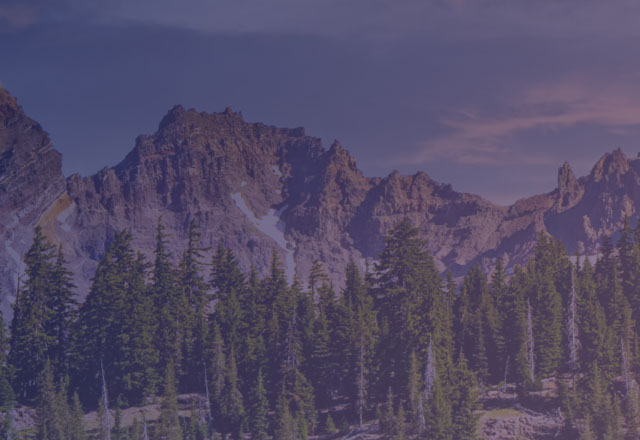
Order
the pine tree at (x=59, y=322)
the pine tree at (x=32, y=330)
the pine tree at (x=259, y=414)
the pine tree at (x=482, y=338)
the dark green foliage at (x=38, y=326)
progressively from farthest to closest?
1. the pine tree at (x=59, y=322)
2. the dark green foliage at (x=38, y=326)
3. the pine tree at (x=32, y=330)
4. the pine tree at (x=482, y=338)
5. the pine tree at (x=259, y=414)

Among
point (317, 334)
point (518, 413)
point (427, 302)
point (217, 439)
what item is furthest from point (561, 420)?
point (217, 439)

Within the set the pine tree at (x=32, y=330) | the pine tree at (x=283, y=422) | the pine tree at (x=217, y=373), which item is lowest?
the pine tree at (x=283, y=422)

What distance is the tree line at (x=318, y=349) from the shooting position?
5197cm

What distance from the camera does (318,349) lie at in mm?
60156

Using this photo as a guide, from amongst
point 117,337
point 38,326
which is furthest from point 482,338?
point 38,326

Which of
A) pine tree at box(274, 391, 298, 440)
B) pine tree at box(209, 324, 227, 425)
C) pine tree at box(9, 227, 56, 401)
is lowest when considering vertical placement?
pine tree at box(274, 391, 298, 440)

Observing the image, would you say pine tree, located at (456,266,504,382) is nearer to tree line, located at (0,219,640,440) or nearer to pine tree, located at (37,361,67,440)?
tree line, located at (0,219,640,440)

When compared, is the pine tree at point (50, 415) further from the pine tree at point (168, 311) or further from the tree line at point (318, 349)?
the pine tree at point (168, 311)

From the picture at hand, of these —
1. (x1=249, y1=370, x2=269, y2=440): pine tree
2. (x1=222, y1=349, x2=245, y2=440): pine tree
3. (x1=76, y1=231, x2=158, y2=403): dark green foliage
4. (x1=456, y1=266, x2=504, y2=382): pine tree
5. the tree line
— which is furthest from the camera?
(x1=76, y1=231, x2=158, y2=403): dark green foliage

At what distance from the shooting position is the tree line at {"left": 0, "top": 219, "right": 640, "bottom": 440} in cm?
5197

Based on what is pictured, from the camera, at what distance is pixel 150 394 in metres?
60.5

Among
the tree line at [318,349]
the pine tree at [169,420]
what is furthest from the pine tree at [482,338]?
the pine tree at [169,420]

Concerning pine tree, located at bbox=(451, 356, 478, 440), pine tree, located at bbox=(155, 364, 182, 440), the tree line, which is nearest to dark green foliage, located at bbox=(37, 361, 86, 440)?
the tree line

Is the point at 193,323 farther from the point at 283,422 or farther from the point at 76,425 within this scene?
the point at 283,422
